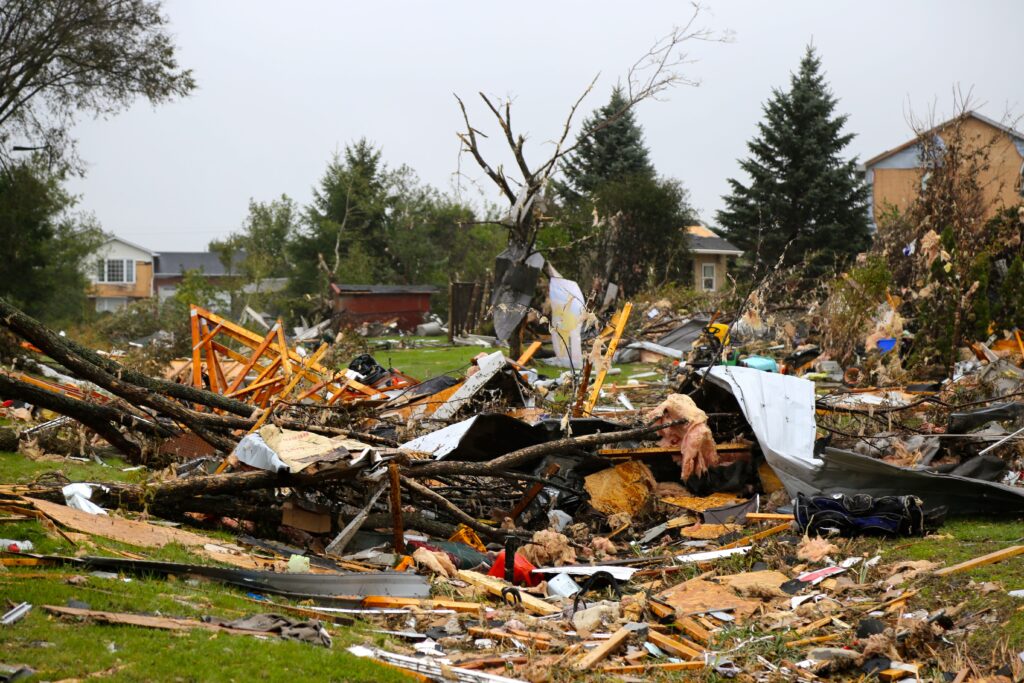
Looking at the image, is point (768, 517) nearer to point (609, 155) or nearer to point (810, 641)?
point (810, 641)

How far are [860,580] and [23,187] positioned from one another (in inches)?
1214

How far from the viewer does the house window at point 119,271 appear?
73.4 meters

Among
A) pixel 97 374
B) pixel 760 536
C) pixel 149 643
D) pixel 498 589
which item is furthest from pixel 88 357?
pixel 760 536

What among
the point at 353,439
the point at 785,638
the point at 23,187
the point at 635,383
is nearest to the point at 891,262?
the point at 635,383

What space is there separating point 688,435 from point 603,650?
4314mm

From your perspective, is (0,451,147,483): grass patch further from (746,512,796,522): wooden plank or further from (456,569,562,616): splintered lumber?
(746,512,796,522): wooden plank

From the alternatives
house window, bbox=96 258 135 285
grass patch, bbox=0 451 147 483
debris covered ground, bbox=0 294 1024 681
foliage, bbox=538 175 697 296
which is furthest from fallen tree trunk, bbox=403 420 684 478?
house window, bbox=96 258 135 285

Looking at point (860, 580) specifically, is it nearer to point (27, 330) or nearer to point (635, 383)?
point (27, 330)

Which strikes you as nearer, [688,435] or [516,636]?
[516,636]

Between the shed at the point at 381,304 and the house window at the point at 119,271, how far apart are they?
140ft

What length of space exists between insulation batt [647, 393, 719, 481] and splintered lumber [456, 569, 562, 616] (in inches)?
111

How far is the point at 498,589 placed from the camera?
719cm

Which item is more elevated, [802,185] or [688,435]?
[802,185]

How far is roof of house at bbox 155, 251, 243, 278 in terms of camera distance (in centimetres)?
7881
